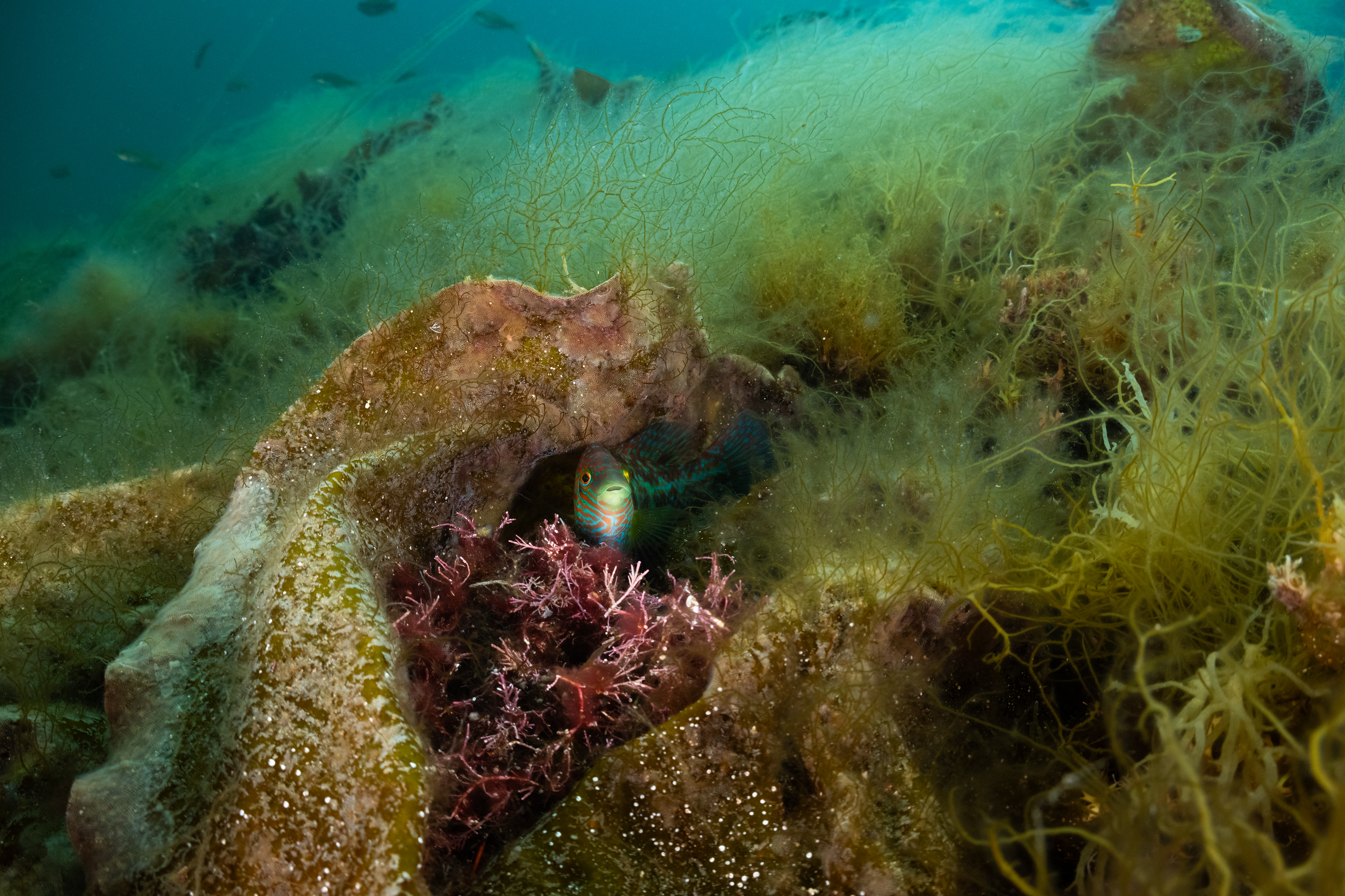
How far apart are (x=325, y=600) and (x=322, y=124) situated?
564 inches

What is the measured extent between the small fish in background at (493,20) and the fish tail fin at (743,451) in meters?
15.7

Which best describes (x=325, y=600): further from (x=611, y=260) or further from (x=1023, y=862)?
(x=611, y=260)

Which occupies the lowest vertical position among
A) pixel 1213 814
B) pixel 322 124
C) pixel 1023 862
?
pixel 1023 862

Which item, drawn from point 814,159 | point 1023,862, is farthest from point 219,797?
point 814,159

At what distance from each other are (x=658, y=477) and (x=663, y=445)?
185 millimetres

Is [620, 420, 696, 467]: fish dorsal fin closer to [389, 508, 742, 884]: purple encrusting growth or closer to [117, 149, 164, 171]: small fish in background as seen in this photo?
[389, 508, 742, 884]: purple encrusting growth

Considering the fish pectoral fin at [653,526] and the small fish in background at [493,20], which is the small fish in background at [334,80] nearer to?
the small fish in background at [493,20]

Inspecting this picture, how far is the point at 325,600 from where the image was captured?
76.8 inches

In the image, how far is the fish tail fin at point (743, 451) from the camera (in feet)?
12.3

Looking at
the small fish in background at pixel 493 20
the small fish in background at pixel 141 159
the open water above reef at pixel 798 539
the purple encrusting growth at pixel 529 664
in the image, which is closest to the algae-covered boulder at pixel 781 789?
the open water above reef at pixel 798 539

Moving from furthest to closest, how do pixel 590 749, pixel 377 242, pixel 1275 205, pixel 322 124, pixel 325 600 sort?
pixel 322 124, pixel 377 242, pixel 1275 205, pixel 590 749, pixel 325 600

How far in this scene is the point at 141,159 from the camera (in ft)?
46.8

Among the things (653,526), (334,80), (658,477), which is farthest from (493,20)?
(653,526)

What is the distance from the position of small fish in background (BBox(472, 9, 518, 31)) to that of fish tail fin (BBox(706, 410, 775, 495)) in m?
15.7
